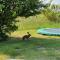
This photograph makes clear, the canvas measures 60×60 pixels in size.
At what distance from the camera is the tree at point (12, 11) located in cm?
1285

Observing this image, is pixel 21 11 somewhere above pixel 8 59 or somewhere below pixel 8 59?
above

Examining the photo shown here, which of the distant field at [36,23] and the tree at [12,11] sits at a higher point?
the tree at [12,11]

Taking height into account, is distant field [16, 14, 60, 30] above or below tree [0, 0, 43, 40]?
below

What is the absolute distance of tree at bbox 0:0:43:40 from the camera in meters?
12.9

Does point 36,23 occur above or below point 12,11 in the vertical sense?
below

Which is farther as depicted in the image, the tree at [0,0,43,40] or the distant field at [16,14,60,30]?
the distant field at [16,14,60,30]

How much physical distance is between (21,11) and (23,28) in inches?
256

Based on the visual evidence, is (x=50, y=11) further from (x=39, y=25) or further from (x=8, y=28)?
(x=8, y=28)

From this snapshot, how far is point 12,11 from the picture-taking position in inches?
520

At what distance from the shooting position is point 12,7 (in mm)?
13125

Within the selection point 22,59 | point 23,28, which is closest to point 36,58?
point 22,59

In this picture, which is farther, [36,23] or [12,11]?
[36,23]

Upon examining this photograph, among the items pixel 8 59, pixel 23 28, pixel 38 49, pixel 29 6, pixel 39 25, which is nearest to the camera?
pixel 8 59

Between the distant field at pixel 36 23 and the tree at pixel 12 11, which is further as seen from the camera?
the distant field at pixel 36 23
